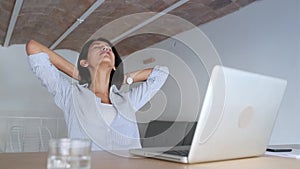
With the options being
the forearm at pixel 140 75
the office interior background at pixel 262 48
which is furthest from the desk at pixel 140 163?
the office interior background at pixel 262 48

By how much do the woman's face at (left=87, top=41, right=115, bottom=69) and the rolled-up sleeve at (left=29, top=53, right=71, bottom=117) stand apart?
137 mm

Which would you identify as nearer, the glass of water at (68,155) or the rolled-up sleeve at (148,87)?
the glass of water at (68,155)

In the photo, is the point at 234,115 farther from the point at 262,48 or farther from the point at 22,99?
the point at 22,99

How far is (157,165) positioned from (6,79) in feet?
16.9

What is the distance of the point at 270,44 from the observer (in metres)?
3.07

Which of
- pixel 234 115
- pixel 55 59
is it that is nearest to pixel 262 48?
pixel 55 59

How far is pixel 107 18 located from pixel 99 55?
2453 millimetres

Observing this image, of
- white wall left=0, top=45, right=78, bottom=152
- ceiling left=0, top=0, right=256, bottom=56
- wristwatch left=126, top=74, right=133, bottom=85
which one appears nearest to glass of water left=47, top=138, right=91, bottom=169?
wristwatch left=126, top=74, right=133, bottom=85

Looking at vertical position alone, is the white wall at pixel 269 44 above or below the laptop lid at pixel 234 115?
above

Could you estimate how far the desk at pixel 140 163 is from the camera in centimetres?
83

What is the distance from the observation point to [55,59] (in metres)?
1.39

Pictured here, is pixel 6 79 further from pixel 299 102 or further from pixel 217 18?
pixel 299 102

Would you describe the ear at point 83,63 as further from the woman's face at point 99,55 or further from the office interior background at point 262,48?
the office interior background at point 262,48

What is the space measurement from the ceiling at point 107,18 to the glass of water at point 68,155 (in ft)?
9.31
